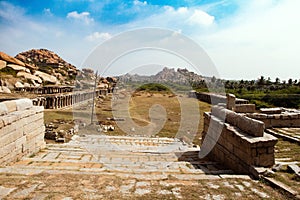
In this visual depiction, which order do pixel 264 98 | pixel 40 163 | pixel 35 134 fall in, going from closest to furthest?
pixel 40 163 → pixel 35 134 → pixel 264 98

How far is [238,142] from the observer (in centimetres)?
616

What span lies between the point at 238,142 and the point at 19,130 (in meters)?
5.73

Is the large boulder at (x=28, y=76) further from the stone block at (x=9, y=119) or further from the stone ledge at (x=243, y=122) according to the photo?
the stone ledge at (x=243, y=122)

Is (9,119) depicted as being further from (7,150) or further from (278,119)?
(278,119)

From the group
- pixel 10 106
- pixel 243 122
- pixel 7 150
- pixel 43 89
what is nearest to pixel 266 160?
pixel 243 122

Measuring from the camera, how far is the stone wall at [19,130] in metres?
5.64

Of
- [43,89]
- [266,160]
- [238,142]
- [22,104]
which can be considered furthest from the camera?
[43,89]

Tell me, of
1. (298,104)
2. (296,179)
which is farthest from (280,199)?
(298,104)

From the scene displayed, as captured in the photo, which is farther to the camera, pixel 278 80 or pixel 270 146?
pixel 278 80

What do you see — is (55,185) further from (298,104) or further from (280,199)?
(298,104)

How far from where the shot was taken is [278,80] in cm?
6297

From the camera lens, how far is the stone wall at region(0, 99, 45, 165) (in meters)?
5.64

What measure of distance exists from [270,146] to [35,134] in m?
6.65

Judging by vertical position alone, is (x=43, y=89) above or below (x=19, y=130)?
above
